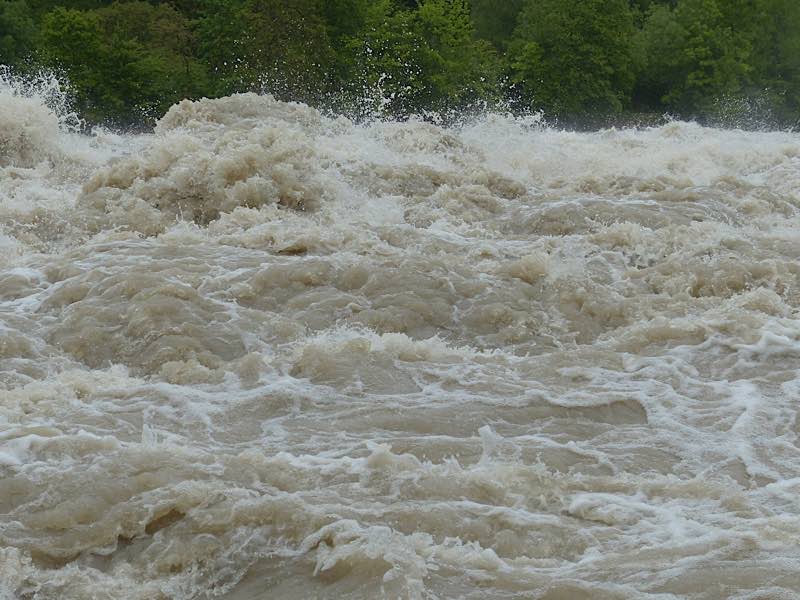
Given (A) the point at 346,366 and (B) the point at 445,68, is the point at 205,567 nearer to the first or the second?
(A) the point at 346,366

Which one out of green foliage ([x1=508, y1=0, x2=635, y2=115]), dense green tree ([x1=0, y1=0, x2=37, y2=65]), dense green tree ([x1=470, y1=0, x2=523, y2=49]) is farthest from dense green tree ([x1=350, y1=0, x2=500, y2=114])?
dense green tree ([x1=0, y1=0, x2=37, y2=65])

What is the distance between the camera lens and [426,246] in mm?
10836

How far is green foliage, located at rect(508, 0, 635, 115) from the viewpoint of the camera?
33.3 metres

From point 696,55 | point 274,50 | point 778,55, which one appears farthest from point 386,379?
point 778,55

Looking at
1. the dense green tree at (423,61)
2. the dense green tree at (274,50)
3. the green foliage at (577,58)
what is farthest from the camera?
the green foliage at (577,58)

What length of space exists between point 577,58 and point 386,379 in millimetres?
28148

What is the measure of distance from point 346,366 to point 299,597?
2880 millimetres

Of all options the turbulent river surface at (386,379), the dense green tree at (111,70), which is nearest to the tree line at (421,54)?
the dense green tree at (111,70)

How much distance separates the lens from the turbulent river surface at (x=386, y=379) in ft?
16.8

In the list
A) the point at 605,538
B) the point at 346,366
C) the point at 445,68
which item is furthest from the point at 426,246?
the point at 445,68

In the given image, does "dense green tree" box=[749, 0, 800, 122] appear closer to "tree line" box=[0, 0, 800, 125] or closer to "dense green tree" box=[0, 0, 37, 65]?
"tree line" box=[0, 0, 800, 125]

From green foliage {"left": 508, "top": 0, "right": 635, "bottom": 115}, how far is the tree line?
0.14 feet

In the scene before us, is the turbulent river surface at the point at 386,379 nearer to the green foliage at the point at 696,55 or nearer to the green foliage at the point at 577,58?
the green foliage at the point at 577,58

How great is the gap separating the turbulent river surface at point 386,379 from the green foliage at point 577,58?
64.2ft
